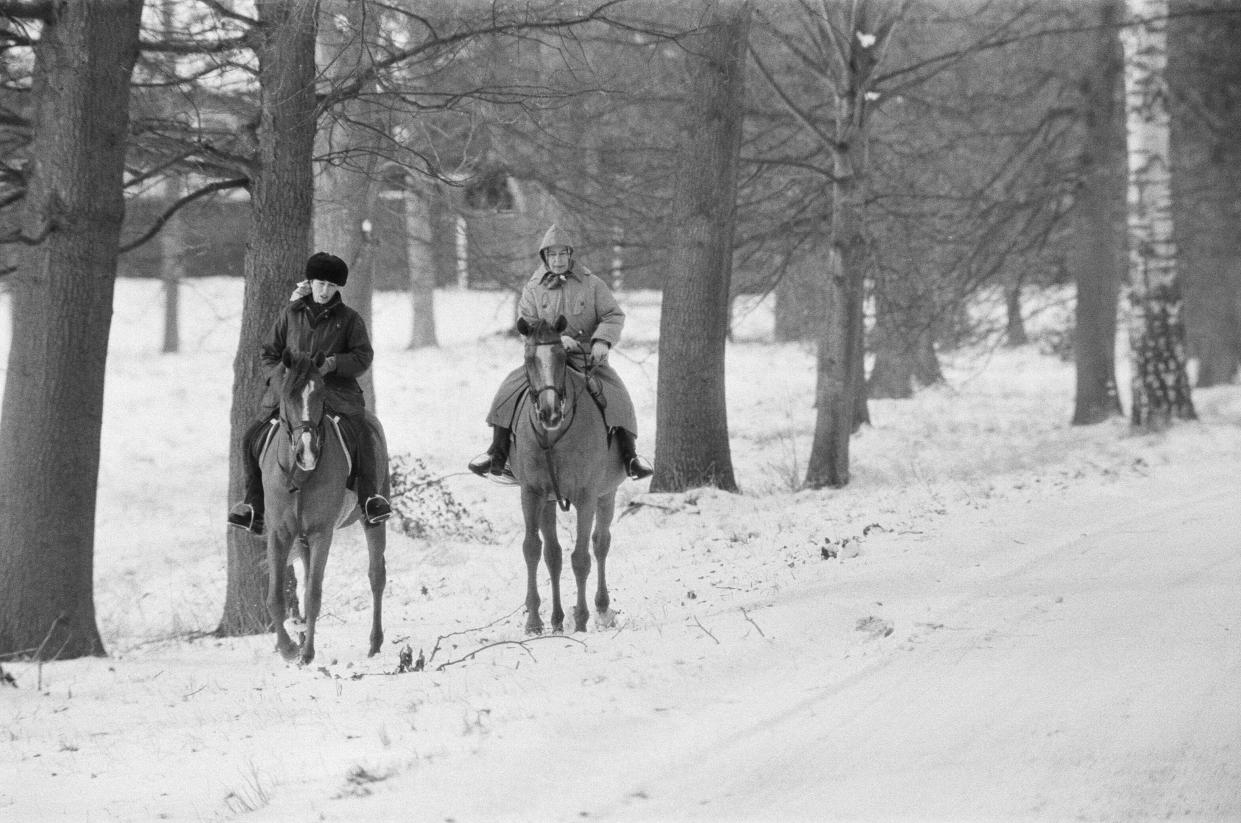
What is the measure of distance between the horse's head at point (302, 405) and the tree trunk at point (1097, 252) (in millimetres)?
16163

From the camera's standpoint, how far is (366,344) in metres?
9.98

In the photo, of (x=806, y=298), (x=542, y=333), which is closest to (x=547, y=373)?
(x=542, y=333)

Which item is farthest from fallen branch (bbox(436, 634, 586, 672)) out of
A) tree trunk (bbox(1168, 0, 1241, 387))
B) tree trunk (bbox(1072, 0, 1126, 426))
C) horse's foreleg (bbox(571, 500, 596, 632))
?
tree trunk (bbox(1072, 0, 1126, 426))

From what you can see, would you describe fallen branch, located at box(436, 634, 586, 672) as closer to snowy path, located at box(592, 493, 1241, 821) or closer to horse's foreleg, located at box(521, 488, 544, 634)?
horse's foreleg, located at box(521, 488, 544, 634)

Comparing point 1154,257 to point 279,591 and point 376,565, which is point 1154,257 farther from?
point 279,591

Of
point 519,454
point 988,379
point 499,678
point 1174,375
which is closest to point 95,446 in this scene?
point 519,454

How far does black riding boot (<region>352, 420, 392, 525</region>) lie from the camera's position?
10039mm

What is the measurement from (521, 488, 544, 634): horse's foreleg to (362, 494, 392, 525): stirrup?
100cm

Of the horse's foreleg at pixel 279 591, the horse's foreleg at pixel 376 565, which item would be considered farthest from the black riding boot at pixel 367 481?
the horse's foreleg at pixel 279 591

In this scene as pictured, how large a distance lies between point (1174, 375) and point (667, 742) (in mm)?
14344

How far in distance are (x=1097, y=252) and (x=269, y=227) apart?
15287 mm

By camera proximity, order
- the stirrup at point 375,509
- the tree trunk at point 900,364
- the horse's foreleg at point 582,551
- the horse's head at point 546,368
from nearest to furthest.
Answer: the horse's head at point 546,368
the horse's foreleg at point 582,551
the stirrup at point 375,509
the tree trunk at point 900,364

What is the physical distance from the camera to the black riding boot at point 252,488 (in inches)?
391

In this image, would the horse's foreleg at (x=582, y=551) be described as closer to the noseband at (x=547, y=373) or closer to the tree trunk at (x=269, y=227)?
the noseband at (x=547, y=373)
